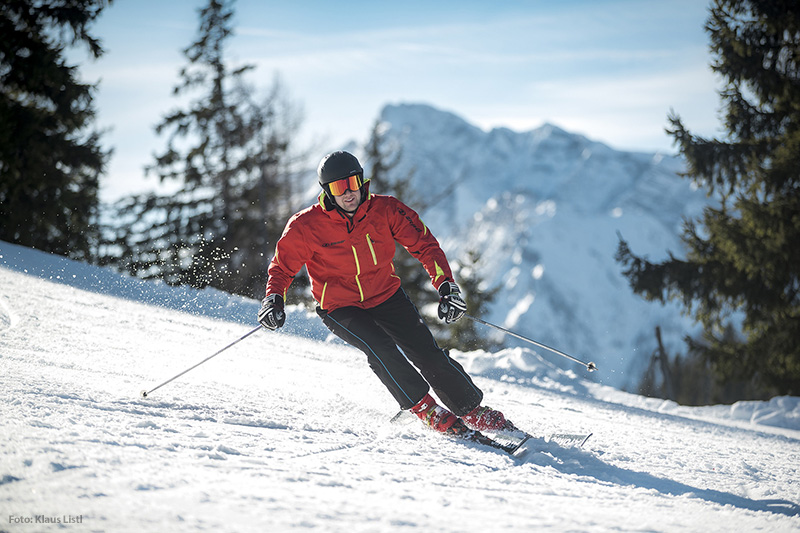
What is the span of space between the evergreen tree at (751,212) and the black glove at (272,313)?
8.32m

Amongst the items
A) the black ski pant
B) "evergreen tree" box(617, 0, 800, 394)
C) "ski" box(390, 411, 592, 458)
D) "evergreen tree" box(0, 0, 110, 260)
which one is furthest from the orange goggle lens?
"evergreen tree" box(0, 0, 110, 260)

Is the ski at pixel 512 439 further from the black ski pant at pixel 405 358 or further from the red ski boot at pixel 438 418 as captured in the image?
the black ski pant at pixel 405 358

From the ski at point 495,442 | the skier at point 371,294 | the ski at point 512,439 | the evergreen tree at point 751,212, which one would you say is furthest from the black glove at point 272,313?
the evergreen tree at point 751,212

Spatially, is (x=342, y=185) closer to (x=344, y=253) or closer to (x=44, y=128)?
(x=344, y=253)

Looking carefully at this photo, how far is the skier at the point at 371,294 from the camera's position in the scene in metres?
3.50

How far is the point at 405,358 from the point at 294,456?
3.67 feet

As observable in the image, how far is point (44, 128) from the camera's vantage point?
42.9 ft

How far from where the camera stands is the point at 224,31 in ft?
59.7

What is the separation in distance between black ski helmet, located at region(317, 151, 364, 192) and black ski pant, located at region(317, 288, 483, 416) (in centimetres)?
88

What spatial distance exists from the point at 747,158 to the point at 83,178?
14.6 m

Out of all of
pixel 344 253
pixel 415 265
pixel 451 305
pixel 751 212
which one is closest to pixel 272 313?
pixel 344 253

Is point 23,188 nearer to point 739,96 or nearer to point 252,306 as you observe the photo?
point 252,306

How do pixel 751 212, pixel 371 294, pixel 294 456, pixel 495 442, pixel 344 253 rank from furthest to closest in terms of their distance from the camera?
pixel 751 212 → pixel 371 294 → pixel 344 253 → pixel 495 442 → pixel 294 456

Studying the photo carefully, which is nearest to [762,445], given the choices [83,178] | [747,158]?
[747,158]
